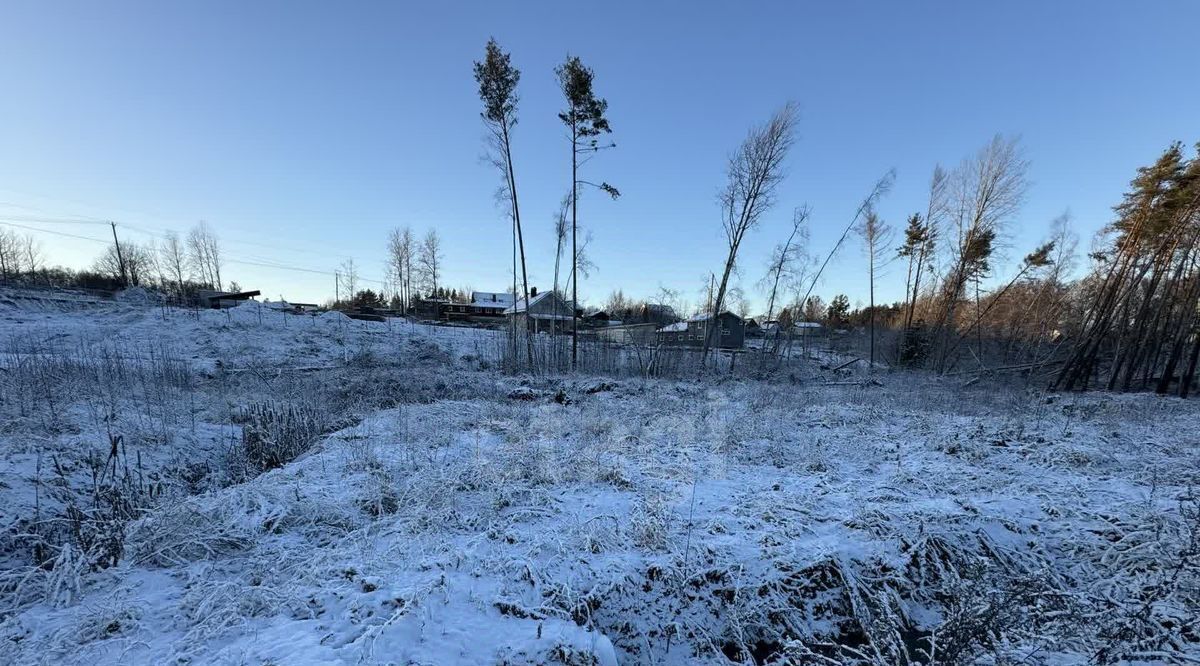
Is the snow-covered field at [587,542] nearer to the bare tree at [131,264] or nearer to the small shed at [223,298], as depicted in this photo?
the small shed at [223,298]


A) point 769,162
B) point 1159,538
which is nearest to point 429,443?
point 1159,538

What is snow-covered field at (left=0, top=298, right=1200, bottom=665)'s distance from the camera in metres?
2.24

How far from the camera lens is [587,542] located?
Answer: 122 inches

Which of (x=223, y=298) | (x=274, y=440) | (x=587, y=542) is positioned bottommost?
A: (x=587, y=542)

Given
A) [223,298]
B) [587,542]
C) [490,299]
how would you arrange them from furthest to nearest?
[490,299] → [223,298] → [587,542]

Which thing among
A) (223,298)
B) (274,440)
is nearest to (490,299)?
(223,298)

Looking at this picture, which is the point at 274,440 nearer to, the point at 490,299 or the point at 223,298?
the point at 223,298

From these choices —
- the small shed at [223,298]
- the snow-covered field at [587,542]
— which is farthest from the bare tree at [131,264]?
the snow-covered field at [587,542]

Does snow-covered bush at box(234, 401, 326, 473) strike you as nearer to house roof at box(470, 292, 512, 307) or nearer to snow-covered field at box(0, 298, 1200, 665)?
snow-covered field at box(0, 298, 1200, 665)

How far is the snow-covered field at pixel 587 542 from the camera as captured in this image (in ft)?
7.36

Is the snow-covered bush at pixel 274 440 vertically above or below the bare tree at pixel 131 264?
below

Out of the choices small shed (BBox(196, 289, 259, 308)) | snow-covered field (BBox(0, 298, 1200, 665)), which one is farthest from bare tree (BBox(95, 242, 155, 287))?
snow-covered field (BBox(0, 298, 1200, 665))

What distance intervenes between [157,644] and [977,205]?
1058 inches

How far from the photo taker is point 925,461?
207 inches
